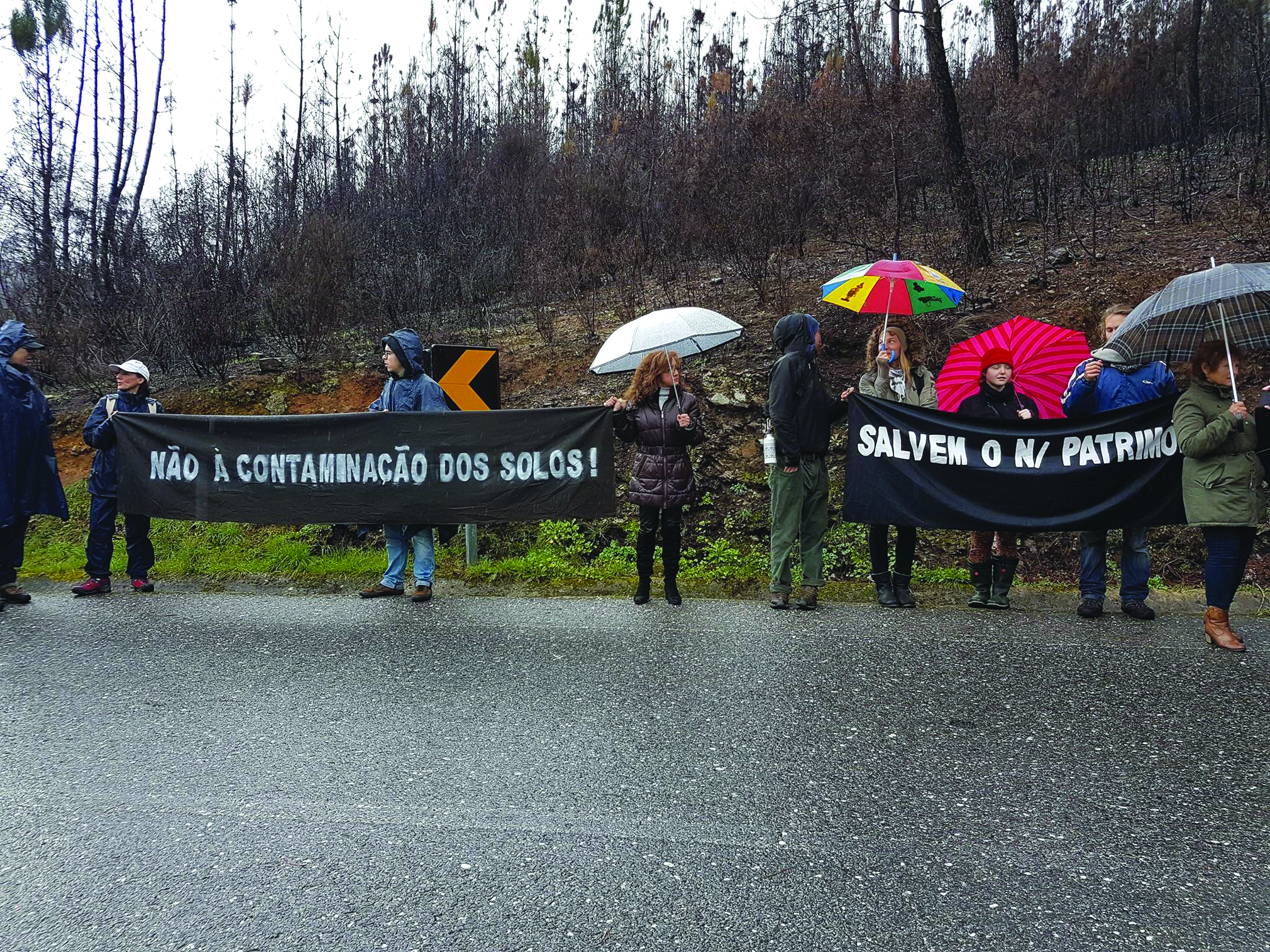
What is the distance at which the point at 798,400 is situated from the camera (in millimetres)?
7230

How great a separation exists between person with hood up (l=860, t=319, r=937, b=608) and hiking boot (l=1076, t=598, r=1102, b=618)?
1.22m

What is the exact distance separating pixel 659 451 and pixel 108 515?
5.33 metres

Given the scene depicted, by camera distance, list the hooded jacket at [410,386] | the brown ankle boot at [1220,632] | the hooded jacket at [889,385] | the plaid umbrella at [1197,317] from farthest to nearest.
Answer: the hooded jacket at [410,386]
the hooded jacket at [889,385]
the brown ankle boot at [1220,632]
the plaid umbrella at [1197,317]

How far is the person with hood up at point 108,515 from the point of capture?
27.5ft

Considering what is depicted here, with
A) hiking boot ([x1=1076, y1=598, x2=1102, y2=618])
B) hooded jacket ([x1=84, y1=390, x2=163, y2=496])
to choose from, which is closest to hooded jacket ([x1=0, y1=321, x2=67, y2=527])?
hooded jacket ([x1=84, y1=390, x2=163, y2=496])

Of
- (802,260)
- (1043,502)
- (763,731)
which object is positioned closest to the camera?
(763,731)

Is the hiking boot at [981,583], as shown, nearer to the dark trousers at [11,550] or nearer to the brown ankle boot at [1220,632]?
the brown ankle boot at [1220,632]

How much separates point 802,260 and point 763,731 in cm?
1018

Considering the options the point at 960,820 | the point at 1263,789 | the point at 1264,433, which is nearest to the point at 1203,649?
the point at 1264,433

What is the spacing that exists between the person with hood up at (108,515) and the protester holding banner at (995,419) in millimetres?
7464

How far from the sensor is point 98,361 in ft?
47.9

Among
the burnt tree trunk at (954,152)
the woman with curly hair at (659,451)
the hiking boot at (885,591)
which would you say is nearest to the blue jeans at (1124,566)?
the hiking boot at (885,591)

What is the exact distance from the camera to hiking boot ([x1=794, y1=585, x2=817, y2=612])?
718 centimetres

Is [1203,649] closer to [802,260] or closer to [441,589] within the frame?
[441,589]
